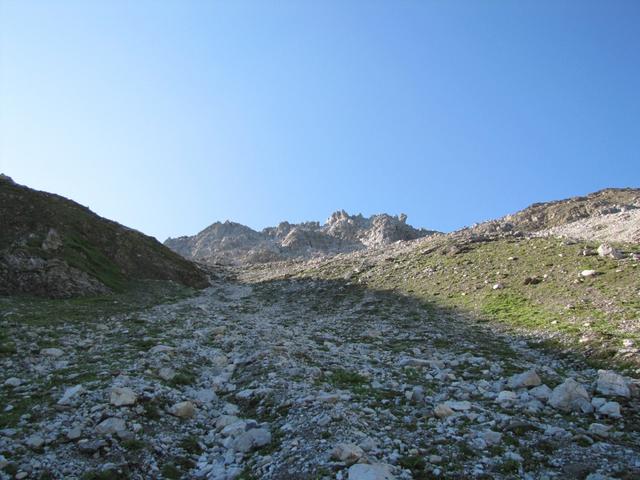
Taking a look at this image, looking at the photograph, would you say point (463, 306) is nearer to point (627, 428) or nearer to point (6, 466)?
point (627, 428)

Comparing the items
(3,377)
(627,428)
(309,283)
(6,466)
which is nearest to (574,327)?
(627,428)

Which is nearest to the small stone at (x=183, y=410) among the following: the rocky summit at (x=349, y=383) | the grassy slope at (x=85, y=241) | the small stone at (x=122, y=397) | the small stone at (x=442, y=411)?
the rocky summit at (x=349, y=383)

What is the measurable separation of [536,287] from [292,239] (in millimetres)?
110447

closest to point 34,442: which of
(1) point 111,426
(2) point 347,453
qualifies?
(1) point 111,426

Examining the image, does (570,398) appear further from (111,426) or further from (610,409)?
(111,426)

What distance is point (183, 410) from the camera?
41.5 ft

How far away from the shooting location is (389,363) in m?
17.9

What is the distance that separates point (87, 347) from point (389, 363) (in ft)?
42.0

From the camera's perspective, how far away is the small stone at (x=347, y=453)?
30.2ft

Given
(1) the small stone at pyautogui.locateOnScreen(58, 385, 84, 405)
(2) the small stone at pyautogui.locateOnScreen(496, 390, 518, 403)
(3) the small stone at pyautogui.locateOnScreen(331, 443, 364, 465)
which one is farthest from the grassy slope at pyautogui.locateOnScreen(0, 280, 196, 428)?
(2) the small stone at pyautogui.locateOnScreen(496, 390, 518, 403)

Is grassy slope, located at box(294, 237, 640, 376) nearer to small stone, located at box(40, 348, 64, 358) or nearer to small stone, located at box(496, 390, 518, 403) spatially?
small stone, located at box(496, 390, 518, 403)

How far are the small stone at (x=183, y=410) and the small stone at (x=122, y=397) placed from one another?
1122mm

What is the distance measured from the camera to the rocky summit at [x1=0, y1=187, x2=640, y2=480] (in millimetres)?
9617

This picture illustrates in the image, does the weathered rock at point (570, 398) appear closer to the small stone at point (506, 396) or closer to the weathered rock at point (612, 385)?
the weathered rock at point (612, 385)
